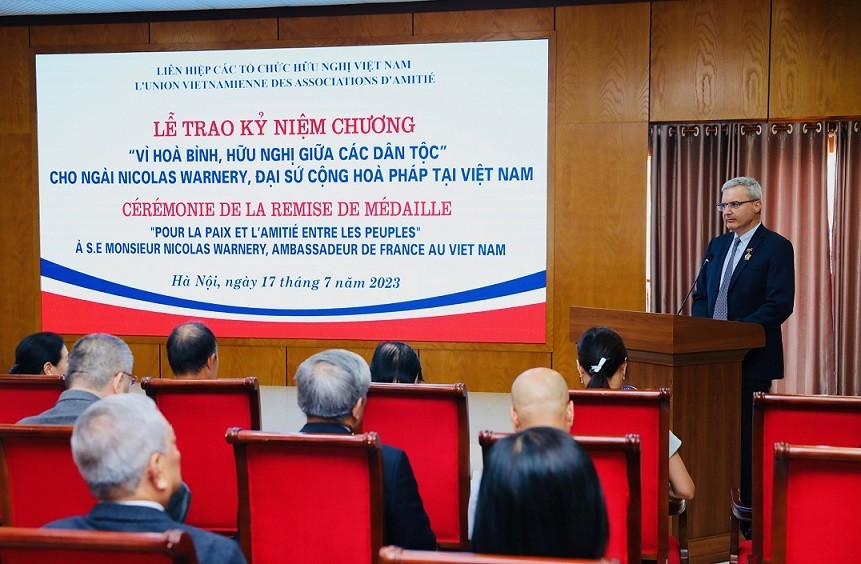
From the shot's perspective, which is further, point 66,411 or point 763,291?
point 763,291

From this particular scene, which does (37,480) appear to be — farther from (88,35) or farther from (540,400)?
(88,35)

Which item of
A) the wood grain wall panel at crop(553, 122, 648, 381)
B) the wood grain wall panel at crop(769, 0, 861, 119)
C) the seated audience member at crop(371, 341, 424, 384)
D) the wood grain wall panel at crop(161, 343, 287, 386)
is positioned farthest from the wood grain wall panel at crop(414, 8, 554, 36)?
the seated audience member at crop(371, 341, 424, 384)

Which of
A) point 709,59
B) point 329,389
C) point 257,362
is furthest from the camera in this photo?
point 257,362

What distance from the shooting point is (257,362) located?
23.8 feet

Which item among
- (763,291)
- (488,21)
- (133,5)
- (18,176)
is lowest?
(763,291)

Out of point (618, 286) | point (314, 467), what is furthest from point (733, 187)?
point (314, 467)

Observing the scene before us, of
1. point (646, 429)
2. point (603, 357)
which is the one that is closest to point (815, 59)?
point (603, 357)

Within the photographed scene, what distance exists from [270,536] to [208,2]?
5681 mm

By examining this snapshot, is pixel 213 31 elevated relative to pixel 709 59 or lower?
elevated

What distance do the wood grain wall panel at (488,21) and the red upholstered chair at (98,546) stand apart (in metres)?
5.88

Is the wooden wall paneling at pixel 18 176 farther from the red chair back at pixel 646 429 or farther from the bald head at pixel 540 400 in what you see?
the bald head at pixel 540 400

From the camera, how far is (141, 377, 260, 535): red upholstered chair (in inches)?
117

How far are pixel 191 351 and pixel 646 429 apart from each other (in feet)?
5.47

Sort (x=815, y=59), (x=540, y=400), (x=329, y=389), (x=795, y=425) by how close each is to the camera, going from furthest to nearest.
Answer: (x=815, y=59)
(x=795, y=425)
(x=329, y=389)
(x=540, y=400)
